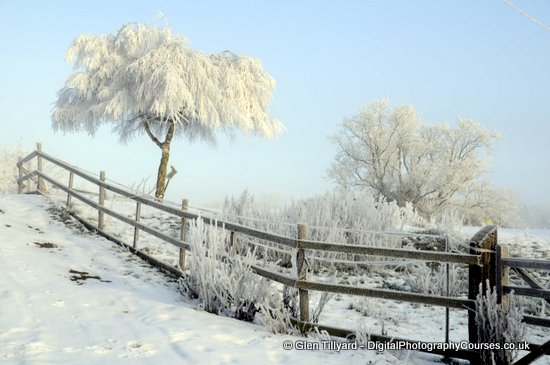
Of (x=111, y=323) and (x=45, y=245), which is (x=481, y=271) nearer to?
(x=111, y=323)

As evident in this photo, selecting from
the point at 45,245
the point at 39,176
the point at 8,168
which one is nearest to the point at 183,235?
the point at 45,245

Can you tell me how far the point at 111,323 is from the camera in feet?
18.7

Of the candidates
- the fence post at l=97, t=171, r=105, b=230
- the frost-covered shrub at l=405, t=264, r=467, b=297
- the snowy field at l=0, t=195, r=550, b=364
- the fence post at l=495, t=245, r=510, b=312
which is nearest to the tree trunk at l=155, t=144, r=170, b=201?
the fence post at l=97, t=171, r=105, b=230

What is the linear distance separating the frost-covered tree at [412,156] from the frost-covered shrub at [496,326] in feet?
83.0

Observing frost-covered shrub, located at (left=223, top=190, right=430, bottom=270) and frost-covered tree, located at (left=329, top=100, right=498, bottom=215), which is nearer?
frost-covered shrub, located at (left=223, top=190, right=430, bottom=270)

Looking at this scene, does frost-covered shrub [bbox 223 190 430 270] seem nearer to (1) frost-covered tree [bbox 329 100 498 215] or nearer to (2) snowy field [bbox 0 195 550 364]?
(2) snowy field [bbox 0 195 550 364]

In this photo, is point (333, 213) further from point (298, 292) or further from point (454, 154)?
point (454, 154)

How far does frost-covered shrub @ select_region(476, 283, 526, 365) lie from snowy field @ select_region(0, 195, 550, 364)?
63 centimetres

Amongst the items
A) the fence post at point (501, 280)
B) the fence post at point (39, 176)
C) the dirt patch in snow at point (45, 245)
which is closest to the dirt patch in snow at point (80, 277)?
the dirt patch in snow at point (45, 245)

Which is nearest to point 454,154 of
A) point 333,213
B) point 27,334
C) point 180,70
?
point 180,70

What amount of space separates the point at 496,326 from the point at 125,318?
4.11 m

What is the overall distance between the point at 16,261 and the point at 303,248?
18.1ft

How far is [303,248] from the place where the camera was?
5.87m

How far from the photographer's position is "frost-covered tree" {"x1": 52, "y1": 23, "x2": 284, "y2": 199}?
18719 mm
